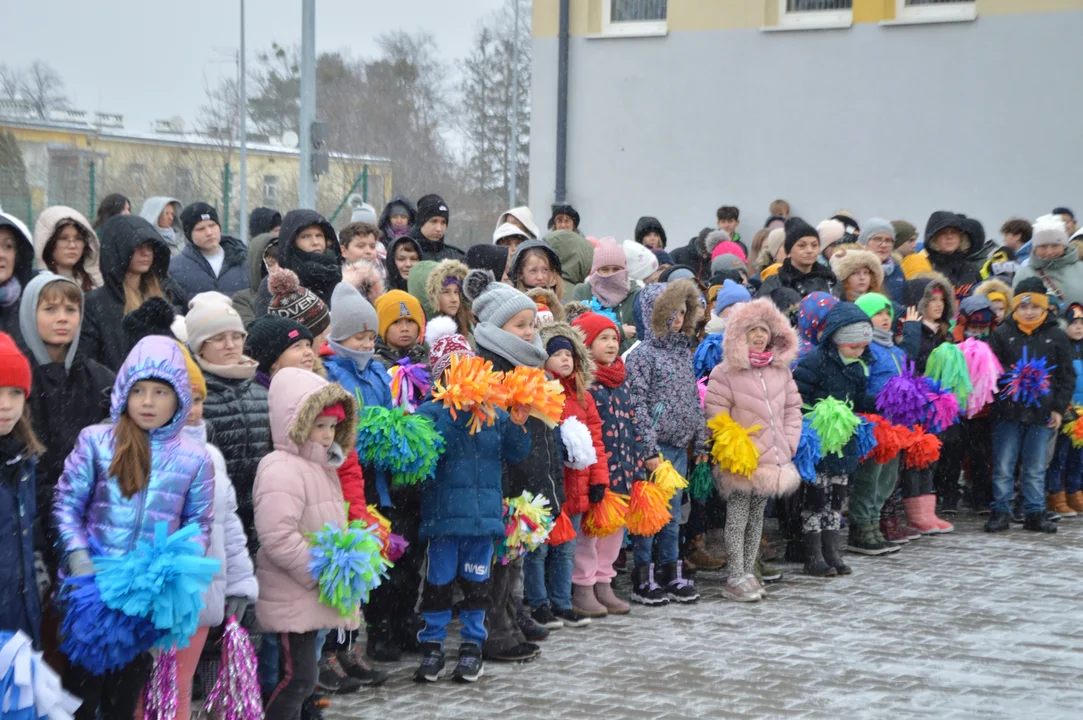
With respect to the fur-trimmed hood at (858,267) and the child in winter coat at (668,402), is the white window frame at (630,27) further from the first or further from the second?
the child in winter coat at (668,402)

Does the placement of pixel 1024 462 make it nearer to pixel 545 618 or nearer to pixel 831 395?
pixel 831 395

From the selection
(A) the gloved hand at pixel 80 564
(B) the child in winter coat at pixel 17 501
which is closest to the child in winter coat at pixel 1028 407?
(A) the gloved hand at pixel 80 564

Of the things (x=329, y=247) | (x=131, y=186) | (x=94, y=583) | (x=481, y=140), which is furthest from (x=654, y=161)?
(x=481, y=140)

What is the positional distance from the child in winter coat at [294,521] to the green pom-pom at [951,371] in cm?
585

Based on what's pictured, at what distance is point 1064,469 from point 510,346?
6.49 m

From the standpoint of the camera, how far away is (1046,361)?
33.8 feet

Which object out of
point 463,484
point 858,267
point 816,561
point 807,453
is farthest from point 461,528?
point 858,267

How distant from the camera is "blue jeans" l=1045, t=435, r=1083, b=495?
11.0m

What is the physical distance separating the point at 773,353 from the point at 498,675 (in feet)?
9.96

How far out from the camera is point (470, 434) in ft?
21.4

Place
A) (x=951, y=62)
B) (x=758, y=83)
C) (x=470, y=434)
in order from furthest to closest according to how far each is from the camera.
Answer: (x=758, y=83) → (x=951, y=62) → (x=470, y=434)

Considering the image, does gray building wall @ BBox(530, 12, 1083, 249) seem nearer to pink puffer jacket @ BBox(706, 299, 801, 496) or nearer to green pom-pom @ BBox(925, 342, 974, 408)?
green pom-pom @ BBox(925, 342, 974, 408)

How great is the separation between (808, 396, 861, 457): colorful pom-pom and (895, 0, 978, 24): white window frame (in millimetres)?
9086

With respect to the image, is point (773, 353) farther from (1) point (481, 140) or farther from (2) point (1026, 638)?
(1) point (481, 140)
